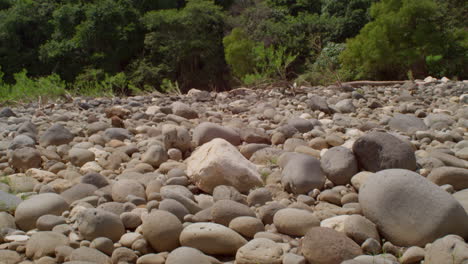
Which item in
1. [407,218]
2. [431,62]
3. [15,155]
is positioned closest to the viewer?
[407,218]

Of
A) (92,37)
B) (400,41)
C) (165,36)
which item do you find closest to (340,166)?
(400,41)

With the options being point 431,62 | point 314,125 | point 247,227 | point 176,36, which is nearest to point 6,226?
point 247,227

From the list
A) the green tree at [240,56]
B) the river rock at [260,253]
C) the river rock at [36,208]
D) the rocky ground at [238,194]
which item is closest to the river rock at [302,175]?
the rocky ground at [238,194]

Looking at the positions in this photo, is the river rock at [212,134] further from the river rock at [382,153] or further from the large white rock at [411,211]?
the large white rock at [411,211]

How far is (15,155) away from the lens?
2.79 meters

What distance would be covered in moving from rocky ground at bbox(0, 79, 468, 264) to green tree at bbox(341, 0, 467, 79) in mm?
6570

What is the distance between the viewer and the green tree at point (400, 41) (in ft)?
33.1

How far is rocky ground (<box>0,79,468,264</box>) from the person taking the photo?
1604 mm

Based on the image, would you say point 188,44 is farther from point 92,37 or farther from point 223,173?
point 223,173

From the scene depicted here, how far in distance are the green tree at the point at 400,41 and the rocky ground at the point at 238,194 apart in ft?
21.6

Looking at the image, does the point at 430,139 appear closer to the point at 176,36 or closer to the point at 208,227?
the point at 208,227

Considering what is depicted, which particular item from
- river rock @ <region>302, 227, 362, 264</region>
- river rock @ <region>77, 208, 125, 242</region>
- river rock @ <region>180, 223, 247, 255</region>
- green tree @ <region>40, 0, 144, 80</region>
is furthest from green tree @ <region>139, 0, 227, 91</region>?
river rock @ <region>302, 227, 362, 264</region>

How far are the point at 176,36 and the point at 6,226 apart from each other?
46.6 feet

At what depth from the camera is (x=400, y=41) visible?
1036 cm
